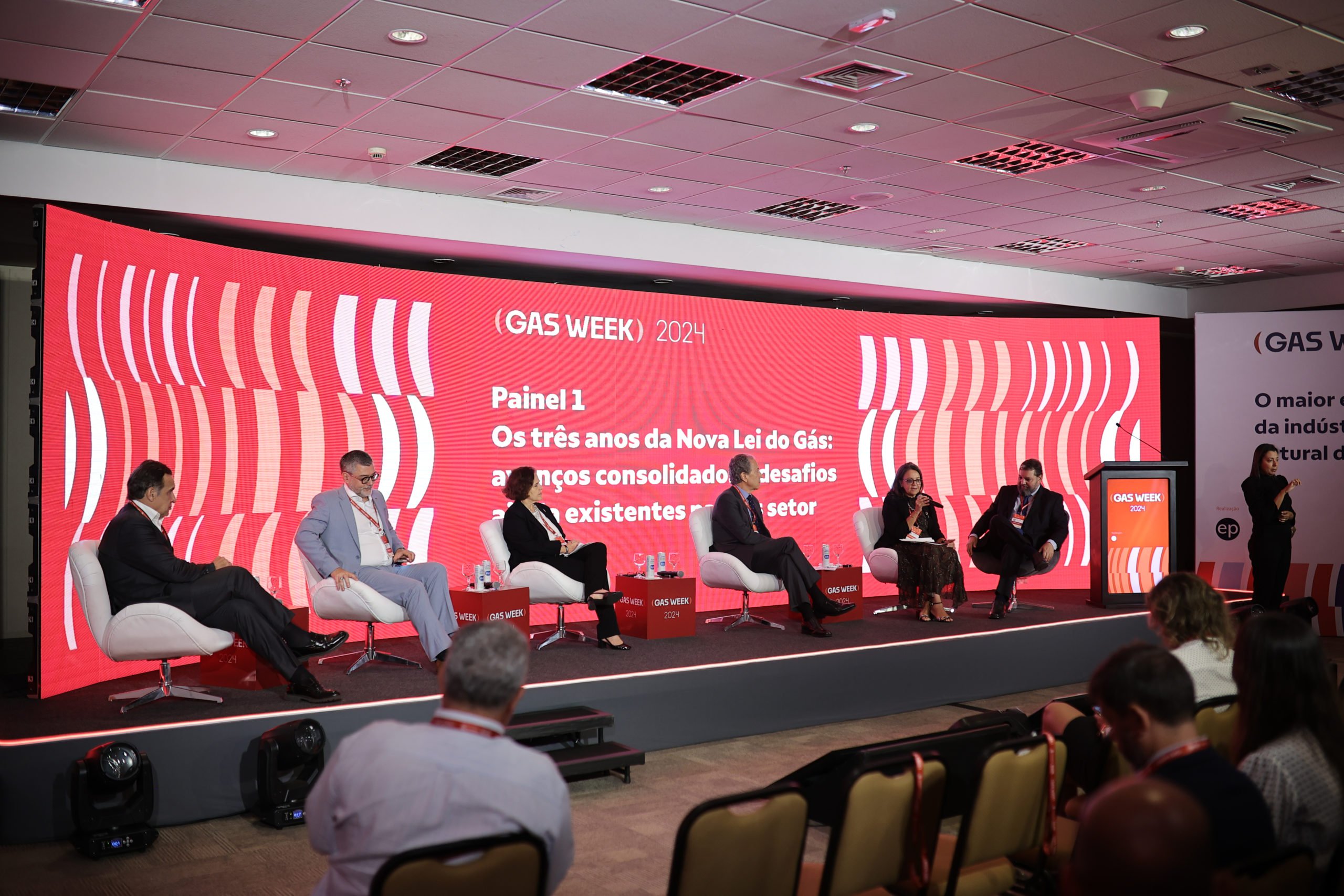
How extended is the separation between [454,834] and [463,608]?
4572 millimetres

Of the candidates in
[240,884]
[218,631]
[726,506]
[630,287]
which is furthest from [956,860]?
[630,287]

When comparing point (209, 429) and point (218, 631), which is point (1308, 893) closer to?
point (218, 631)

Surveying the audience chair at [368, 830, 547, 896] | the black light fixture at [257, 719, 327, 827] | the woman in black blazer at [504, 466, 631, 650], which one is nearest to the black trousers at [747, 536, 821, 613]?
the woman in black blazer at [504, 466, 631, 650]

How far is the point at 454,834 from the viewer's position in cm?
195

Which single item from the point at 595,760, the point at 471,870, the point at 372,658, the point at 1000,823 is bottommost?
the point at 595,760

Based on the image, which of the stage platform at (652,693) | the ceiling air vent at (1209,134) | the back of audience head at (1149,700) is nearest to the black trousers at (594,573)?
the stage platform at (652,693)

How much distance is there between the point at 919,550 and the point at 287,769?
194 inches

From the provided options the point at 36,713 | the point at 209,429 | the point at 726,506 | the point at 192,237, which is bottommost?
the point at 36,713

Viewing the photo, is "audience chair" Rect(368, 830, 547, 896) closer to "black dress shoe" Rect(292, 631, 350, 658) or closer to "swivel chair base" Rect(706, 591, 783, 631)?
"black dress shoe" Rect(292, 631, 350, 658)

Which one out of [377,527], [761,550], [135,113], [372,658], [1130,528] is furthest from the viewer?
[1130,528]

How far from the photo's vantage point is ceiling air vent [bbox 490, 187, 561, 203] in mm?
7422

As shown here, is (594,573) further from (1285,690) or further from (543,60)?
(1285,690)

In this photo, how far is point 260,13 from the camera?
14.7 ft

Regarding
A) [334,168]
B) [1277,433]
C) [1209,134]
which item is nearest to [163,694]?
[334,168]
